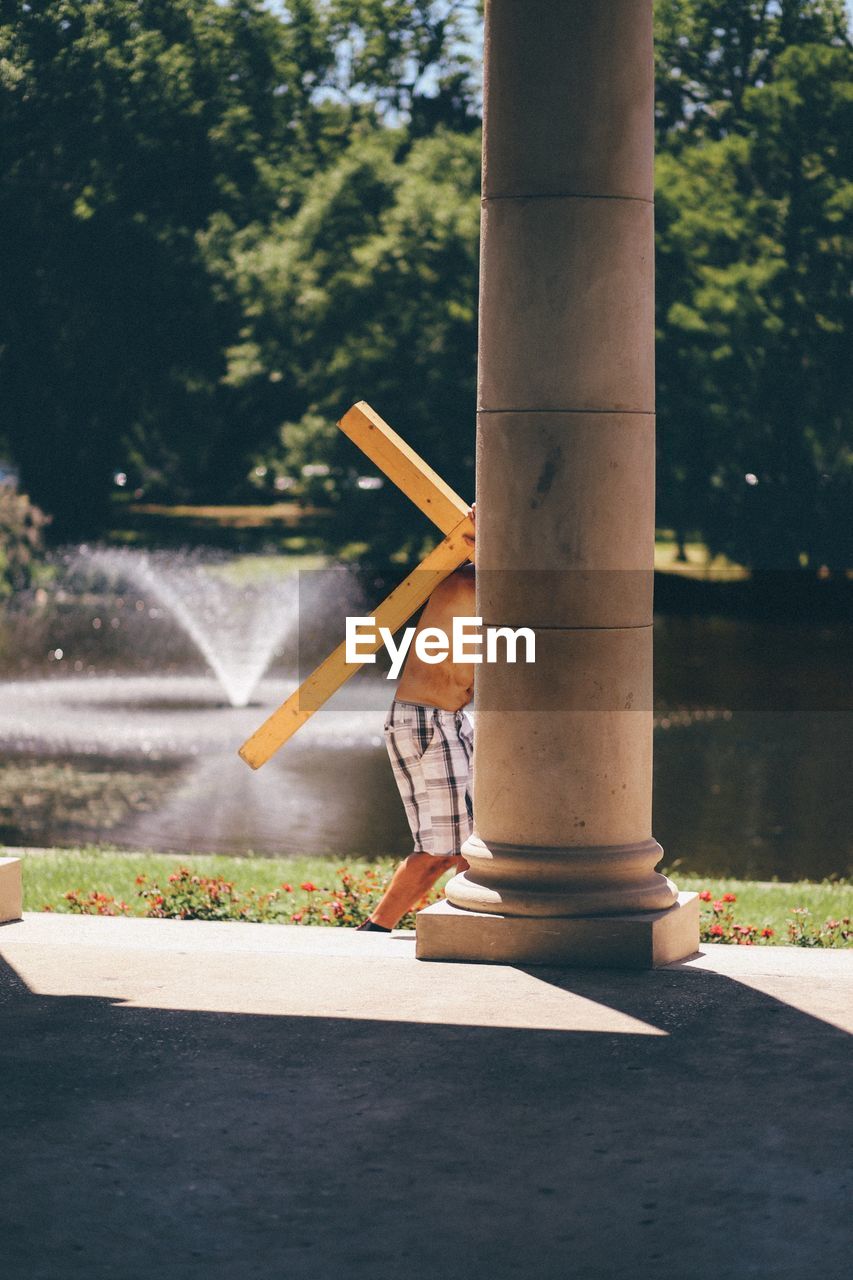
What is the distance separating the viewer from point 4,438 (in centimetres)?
4200

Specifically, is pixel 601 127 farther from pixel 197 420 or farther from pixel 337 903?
pixel 197 420

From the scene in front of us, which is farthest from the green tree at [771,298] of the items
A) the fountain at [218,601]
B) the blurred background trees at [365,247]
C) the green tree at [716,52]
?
the fountain at [218,601]

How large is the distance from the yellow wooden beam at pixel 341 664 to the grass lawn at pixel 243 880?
230 centimetres

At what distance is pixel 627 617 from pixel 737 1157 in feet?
8.84

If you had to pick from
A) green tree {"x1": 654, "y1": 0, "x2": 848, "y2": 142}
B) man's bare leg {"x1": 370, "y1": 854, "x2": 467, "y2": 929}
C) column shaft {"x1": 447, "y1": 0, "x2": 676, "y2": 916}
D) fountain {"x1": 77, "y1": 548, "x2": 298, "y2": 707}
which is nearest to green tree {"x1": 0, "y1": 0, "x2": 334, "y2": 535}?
fountain {"x1": 77, "y1": 548, "x2": 298, "y2": 707}

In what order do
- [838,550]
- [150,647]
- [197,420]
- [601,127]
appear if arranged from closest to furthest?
[601,127] < [150,647] < [838,550] < [197,420]

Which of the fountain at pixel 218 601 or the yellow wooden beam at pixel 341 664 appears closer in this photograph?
the yellow wooden beam at pixel 341 664

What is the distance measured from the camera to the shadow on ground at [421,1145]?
161 inches

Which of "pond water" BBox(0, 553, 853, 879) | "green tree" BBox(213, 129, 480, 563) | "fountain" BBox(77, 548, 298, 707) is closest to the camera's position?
"pond water" BBox(0, 553, 853, 879)

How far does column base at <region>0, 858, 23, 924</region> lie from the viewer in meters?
7.81

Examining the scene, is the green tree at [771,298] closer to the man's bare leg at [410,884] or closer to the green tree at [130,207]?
the green tree at [130,207]

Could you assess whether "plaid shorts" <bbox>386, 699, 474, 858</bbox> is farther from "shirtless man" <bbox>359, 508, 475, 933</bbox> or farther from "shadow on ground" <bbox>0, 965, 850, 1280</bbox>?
"shadow on ground" <bbox>0, 965, 850, 1280</bbox>

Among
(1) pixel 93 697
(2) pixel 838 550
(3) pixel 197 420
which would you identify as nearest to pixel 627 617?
(1) pixel 93 697

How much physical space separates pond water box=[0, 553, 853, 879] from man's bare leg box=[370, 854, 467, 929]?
605 cm
